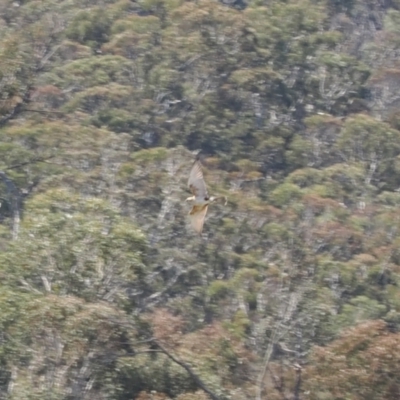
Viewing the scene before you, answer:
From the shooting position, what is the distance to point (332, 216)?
82.1ft

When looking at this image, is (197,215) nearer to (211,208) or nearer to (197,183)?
(197,183)

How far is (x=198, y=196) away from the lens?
746 centimetres

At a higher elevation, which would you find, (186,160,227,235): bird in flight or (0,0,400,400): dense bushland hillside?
(186,160,227,235): bird in flight

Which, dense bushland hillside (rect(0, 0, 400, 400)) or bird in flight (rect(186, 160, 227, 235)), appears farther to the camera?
dense bushland hillside (rect(0, 0, 400, 400))

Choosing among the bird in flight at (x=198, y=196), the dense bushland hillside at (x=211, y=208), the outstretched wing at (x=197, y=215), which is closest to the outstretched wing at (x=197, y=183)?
the bird in flight at (x=198, y=196)

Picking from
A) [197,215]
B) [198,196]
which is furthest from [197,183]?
[197,215]

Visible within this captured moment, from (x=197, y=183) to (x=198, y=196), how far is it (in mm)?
145

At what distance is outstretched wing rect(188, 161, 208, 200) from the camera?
7332mm

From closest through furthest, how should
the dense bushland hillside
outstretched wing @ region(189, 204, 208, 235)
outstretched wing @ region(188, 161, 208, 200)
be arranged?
outstretched wing @ region(188, 161, 208, 200) → outstretched wing @ region(189, 204, 208, 235) → the dense bushland hillside

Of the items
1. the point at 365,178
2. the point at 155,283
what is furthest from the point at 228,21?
the point at 155,283

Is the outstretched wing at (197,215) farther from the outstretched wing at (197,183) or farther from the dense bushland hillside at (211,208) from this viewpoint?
the dense bushland hillside at (211,208)

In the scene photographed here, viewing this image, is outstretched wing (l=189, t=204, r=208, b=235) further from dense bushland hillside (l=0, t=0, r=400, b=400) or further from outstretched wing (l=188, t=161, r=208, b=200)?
dense bushland hillside (l=0, t=0, r=400, b=400)

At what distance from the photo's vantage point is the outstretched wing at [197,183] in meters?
7.33

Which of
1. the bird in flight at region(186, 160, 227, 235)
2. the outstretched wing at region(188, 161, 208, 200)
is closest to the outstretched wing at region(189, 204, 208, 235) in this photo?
the bird in flight at region(186, 160, 227, 235)
